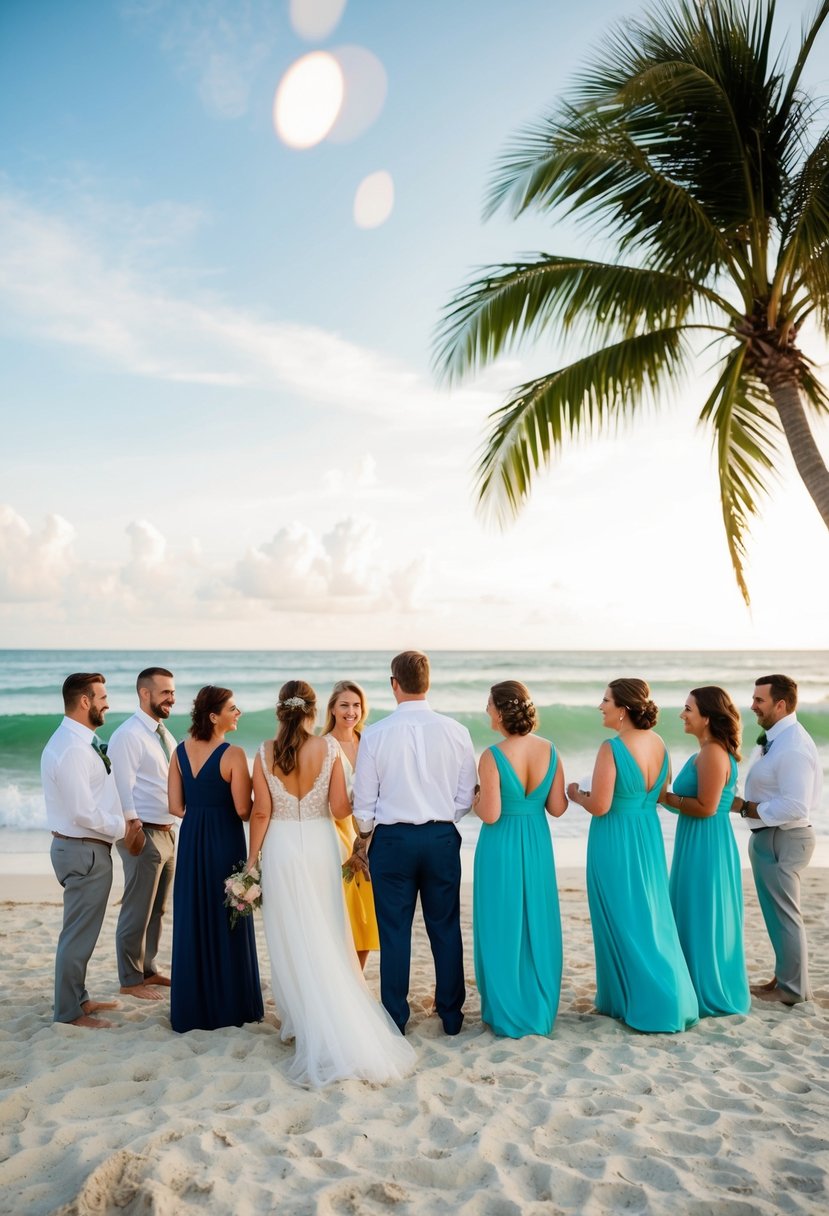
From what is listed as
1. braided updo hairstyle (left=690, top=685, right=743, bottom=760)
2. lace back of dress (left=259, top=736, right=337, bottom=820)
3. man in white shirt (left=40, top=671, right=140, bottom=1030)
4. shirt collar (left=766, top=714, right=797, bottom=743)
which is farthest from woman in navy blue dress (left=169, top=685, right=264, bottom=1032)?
shirt collar (left=766, top=714, right=797, bottom=743)

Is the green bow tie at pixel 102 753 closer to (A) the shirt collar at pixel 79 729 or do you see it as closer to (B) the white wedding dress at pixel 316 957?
(A) the shirt collar at pixel 79 729

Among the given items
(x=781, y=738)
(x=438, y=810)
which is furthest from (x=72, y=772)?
(x=781, y=738)

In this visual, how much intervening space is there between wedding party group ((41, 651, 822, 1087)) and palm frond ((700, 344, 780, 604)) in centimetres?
233

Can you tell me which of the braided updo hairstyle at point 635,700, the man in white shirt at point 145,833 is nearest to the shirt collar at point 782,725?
the braided updo hairstyle at point 635,700

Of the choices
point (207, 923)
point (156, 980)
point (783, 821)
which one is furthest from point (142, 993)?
point (783, 821)

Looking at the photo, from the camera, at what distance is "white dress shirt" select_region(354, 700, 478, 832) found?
4.38 meters

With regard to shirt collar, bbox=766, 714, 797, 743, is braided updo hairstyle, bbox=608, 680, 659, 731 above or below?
above

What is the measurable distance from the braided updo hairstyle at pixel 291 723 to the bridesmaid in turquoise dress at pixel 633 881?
149 centimetres

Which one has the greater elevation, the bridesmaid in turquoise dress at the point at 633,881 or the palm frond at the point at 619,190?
the palm frond at the point at 619,190

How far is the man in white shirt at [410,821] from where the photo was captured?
14.4ft

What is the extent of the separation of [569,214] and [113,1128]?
6863 mm

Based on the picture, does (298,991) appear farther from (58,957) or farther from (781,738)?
(781,738)

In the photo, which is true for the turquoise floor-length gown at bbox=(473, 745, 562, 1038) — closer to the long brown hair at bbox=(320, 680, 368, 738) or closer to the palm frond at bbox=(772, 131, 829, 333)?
the long brown hair at bbox=(320, 680, 368, 738)

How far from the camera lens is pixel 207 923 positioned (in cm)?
459
